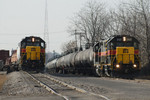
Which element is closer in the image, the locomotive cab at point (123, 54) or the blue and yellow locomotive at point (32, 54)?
the locomotive cab at point (123, 54)

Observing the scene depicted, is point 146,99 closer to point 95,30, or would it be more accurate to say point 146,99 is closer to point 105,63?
point 105,63

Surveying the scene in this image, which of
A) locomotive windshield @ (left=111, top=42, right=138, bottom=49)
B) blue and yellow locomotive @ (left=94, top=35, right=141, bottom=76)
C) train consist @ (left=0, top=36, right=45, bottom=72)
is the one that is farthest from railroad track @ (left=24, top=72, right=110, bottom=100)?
train consist @ (left=0, top=36, right=45, bottom=72)

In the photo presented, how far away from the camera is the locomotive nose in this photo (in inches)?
937

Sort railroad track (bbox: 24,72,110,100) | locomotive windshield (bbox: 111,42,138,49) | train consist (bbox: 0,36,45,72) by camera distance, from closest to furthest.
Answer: railroad track (bbox: 24,72,110,100), locomotive windshield (bbox: 111,42,138,49), train consist (bbox: 0,36,45,72)

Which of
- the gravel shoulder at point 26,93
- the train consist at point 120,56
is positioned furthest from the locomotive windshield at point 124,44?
the gravel shoulder at point 26,93

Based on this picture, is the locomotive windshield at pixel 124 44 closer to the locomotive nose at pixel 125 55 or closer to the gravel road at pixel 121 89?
the locomotive nose at pixel 125 55

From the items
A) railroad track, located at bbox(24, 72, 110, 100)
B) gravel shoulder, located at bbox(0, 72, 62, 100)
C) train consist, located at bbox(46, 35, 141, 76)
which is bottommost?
gravel shoulder, located at bbox(0, 72, 62, 100)

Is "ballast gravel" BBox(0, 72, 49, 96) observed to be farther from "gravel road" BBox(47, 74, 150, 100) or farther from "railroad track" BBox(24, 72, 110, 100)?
"gravel road" BBox(47, 74, 150, 100)

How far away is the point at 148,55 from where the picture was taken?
3070cm

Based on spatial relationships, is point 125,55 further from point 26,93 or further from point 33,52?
point 26,93

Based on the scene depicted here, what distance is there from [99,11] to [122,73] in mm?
38468

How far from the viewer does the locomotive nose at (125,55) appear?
23797 mm

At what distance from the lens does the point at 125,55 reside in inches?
941

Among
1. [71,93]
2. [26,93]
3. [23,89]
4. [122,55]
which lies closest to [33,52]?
[122,55]
